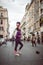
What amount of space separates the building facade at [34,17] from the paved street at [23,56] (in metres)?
0.16

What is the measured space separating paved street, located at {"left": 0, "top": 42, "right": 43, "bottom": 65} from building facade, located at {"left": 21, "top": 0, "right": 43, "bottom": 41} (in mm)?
158

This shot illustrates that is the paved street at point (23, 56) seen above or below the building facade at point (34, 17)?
below

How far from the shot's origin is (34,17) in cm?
221

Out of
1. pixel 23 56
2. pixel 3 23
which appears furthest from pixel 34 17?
pixel 23 56

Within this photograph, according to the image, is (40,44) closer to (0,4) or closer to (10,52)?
(10,52)

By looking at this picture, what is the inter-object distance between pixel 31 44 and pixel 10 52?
259 mm

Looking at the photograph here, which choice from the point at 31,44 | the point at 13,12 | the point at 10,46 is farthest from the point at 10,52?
the point at 13,12

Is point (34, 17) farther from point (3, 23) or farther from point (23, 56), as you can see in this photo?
point (23, 56)

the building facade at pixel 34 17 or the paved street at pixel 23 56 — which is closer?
the paved street at pixel 23 56

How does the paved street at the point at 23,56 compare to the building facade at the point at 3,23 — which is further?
the building facade at the point at 3,23

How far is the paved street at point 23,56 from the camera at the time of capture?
2035 mm

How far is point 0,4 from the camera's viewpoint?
2.14 m

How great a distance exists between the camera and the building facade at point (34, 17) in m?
2.19

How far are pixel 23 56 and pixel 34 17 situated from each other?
0.45m
